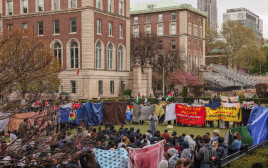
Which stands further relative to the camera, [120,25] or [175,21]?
[175,21]

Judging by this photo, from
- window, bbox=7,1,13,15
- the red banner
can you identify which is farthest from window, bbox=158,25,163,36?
the red banner

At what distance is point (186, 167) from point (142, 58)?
6385cm

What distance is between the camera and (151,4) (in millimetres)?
92188

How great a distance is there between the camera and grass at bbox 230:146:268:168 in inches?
479

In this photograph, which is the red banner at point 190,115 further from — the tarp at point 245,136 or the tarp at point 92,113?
the tarp at point 245,136

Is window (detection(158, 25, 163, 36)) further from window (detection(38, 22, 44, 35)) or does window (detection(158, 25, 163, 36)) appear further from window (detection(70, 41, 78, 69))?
window (detection(38, 22, 44, 35))

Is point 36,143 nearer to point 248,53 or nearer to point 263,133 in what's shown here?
point 263,133

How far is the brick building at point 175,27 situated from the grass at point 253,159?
65.4 meters

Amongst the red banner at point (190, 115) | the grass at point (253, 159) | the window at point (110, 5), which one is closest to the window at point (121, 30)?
the window at point (110, 5)

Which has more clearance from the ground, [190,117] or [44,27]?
[44,27]

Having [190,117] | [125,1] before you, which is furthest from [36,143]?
[125,1]

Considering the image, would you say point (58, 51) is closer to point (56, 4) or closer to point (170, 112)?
point (56, 4)

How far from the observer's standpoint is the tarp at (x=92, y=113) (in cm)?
2781

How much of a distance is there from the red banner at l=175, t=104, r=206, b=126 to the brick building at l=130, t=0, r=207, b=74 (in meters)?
52.3
